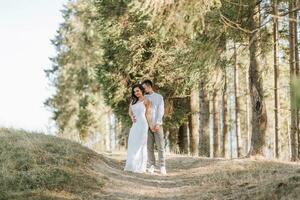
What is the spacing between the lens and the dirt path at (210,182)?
804cm

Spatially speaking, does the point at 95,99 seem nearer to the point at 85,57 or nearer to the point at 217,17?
the point at 85,57

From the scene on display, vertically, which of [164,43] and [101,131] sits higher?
[164,43]

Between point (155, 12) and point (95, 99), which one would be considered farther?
point (95, 99)

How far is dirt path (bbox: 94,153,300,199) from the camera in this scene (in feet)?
26.4

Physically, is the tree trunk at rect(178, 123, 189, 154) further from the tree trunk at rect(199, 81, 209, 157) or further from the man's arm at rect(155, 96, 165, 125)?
the man's arm at rect(155, 96, 165, 125)

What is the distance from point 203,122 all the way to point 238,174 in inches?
363

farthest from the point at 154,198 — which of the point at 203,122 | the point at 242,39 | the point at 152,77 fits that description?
the point at 152,77

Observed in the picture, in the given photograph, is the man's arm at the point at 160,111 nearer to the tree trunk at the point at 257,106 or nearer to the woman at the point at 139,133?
the woman at the point at 139,133

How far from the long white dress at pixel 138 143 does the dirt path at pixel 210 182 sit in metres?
0.41

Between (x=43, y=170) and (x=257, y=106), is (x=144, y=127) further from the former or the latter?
(x=43, y=170)

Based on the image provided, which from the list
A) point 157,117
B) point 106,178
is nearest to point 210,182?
point 106,178

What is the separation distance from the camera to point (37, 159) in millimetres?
10453

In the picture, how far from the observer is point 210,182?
10.3 metres

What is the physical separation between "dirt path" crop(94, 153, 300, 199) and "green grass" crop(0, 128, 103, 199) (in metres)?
0.47
